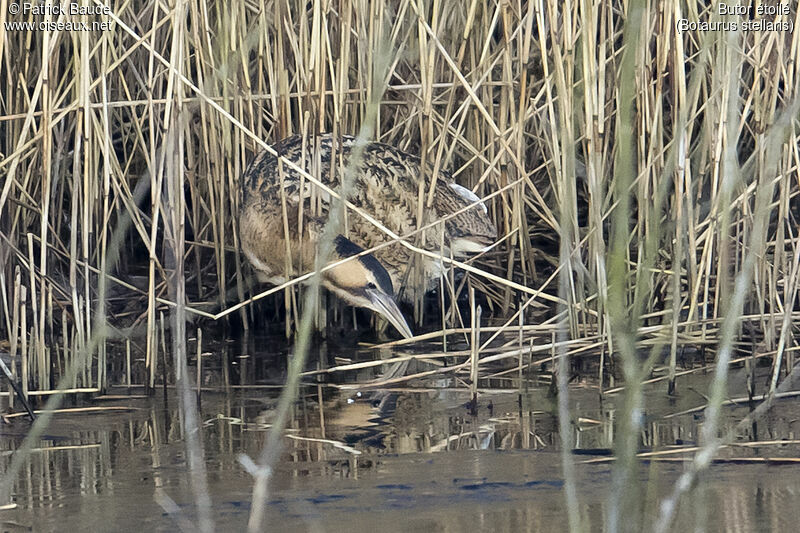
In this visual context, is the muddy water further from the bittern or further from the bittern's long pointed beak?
the bittern

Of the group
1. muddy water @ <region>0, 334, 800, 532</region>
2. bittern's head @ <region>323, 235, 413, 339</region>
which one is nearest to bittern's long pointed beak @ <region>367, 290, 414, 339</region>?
bittern's head @ <region>323, 235, 413, 339</region>

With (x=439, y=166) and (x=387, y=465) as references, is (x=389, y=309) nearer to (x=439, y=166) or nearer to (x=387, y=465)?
(x=439, y=166)

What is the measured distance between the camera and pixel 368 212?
467 cm

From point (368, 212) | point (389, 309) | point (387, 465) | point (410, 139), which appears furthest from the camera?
point (410, 139)

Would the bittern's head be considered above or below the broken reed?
below

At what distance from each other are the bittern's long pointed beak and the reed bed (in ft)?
0.46

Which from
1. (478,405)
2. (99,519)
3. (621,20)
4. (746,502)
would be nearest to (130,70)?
(621,20)

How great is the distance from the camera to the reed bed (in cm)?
346

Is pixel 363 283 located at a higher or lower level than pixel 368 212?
lower

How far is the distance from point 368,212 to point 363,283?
421 millimetres

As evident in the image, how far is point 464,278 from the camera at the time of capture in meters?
4.58


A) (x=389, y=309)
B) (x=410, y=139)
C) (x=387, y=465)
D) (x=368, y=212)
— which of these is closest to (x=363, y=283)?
(x=389, y=309)

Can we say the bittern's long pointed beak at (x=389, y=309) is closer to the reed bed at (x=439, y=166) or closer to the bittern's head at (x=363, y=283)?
the bittern's head at (x=363, y=283)

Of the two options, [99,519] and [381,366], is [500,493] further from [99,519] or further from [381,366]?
[381,366]
